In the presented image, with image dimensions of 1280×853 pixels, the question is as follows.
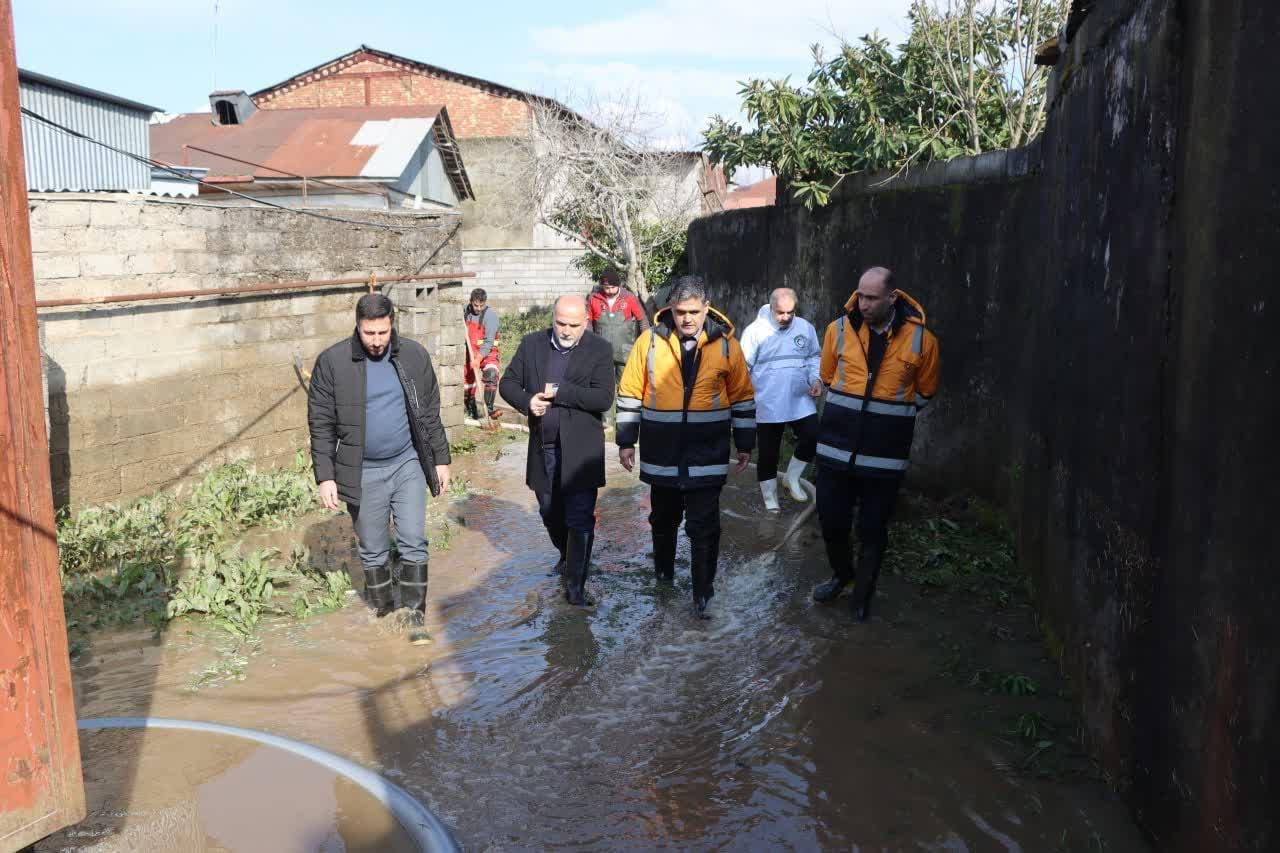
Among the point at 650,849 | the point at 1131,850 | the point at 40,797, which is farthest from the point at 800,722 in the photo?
the point at 40,797

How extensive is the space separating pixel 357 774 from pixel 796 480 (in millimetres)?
5171

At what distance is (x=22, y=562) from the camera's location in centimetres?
288

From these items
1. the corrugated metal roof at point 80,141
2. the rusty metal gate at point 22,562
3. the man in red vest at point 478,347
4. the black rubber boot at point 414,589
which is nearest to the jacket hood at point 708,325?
the black rubber boot at point 414,589

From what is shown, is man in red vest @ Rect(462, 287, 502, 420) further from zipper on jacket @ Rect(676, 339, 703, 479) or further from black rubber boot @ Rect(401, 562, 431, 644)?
zipper on jacket @ Rect(676, 339, 703, 479)

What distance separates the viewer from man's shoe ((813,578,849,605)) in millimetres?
6512

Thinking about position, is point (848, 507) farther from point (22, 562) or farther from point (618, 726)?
point (22, 562)

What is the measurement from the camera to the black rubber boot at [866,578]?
6113mm

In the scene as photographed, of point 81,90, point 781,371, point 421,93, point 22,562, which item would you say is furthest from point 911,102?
point 421,93

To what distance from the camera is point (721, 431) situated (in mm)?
6258

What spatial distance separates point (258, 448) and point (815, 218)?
5.54 meters

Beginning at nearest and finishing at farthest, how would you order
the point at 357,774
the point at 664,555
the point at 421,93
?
the point at 357,774, the point at 664,555, the point at 421,93

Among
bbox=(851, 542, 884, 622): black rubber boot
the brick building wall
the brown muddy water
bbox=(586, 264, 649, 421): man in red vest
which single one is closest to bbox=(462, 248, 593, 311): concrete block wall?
the brick building wall

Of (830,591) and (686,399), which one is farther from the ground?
(686,399)

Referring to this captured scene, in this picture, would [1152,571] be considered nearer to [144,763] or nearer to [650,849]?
[650,849]
